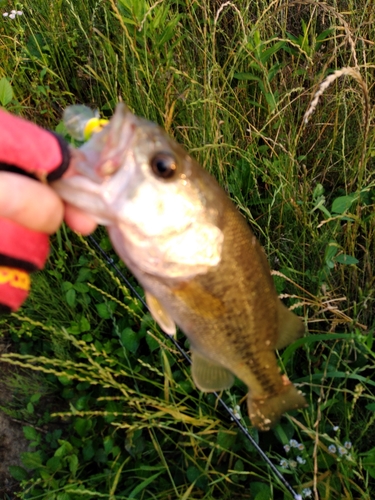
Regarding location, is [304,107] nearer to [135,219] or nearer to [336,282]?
[336,282]

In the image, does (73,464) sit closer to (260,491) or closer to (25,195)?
(260,491)

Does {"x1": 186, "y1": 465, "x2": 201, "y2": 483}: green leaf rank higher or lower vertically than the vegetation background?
lower

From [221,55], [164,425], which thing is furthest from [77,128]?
[221,55]

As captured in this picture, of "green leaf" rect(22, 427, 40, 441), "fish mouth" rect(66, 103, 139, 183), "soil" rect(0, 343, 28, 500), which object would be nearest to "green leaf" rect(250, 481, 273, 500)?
"green leaf" rect(22, 427, 40, 441)

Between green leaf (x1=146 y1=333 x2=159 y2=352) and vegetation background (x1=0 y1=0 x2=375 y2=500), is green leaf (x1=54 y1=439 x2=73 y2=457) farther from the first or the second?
green leaf (x1=146 y1=333 x2=159 y2=352)

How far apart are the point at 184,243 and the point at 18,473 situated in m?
1.47

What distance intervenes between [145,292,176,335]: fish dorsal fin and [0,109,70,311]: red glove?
0.31 meters

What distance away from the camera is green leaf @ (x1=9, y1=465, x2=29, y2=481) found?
6.81 ft

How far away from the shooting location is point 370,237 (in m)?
2.10

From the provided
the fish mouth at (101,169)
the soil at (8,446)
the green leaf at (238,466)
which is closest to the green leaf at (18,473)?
the soil at (8,446)

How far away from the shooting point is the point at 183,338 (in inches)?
88.8

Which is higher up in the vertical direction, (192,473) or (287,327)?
(287,327)

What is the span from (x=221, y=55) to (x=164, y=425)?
86.4 inches

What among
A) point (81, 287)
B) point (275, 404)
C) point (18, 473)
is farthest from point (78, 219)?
point (18, 473)
